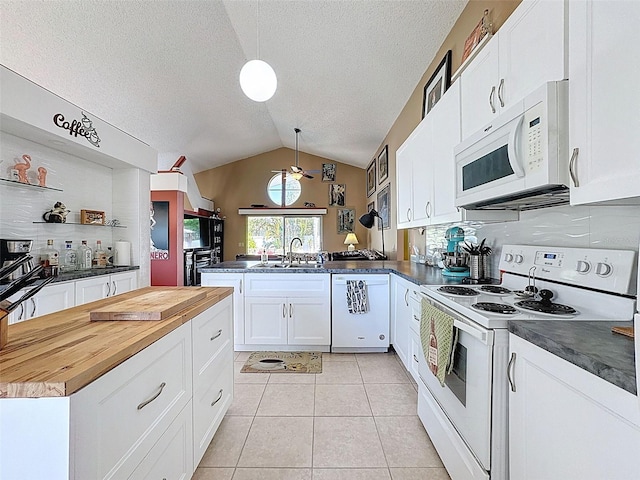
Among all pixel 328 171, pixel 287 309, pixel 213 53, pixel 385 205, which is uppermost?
pixel 213 53

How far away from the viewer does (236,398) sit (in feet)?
7.70

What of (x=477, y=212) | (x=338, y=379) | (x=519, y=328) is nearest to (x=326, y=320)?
(x=338, y=379)

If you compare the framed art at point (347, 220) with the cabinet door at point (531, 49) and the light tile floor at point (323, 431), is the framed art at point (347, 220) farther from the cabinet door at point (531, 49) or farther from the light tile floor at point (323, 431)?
the cabinet door at point (531, 49)

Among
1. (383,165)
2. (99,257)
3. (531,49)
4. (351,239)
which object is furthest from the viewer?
(351,239)

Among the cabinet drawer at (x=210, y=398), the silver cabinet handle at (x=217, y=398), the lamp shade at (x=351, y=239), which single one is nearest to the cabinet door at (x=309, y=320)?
the cabinet drawer at (x=210, y=398)

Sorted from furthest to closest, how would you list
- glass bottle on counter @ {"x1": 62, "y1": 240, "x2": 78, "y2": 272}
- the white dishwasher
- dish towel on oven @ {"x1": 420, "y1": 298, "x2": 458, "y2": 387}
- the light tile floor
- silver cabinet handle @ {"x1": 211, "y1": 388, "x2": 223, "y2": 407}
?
the white dishwasher
glass bottle on counter @ {"x1": 62, "y1": 240, "x2": 78, "y2": 272}
silver cabinet handle @ {"x1": 211, "y1": 388, "x2": 223, "y2": 407}
the light tile floor
dish towel on oven @ {"x1": 420, "y1": 298, "x2": 458, "y2": 387}

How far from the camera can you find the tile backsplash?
1161mm

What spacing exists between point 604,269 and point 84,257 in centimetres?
384

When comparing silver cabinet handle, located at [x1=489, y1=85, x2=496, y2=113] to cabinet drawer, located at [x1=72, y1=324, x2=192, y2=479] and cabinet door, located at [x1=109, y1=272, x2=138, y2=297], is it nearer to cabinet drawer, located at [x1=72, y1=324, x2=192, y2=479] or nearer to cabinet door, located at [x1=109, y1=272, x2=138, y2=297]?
cabinet drawer, located at [x1=72, y1=324, x2=192, y2=479]

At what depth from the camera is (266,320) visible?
3174mm

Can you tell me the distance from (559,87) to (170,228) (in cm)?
592

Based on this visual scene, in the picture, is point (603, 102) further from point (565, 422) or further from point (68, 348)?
point (68, 348)

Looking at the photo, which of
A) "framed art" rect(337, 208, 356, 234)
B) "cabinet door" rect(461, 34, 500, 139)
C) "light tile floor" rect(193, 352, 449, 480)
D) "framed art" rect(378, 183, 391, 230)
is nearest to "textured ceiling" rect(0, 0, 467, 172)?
"framed art" rect(378, 183, 391, 230)

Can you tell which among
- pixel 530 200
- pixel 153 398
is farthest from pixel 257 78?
pixel 153 398
